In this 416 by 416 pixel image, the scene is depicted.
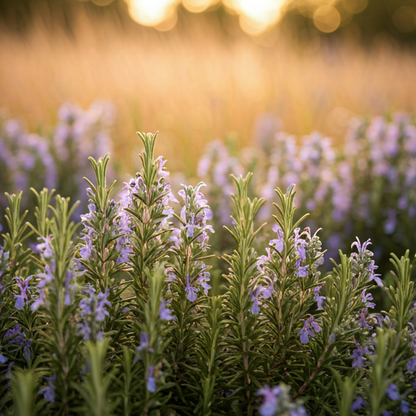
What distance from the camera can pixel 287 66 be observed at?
22.4ft

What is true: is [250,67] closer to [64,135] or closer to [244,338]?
[64,135]

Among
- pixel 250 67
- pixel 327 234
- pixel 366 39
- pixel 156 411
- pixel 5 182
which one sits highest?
pixel 366 39

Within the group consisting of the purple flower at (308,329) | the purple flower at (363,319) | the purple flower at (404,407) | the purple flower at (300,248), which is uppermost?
the purple flower at (300,248)

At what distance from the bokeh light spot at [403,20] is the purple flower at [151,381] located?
2482 centimetres

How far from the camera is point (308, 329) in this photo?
0.96 metres

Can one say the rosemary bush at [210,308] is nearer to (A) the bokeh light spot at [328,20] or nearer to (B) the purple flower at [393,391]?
(B) the purple flower at [393,391]

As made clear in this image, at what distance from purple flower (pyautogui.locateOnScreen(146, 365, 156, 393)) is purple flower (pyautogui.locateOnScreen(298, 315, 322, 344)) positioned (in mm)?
384

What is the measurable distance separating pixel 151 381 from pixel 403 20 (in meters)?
26.0

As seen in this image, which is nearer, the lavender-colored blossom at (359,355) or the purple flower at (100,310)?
the purple flower at (100,310)

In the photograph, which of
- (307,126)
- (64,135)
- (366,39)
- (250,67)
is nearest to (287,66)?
(250,67)

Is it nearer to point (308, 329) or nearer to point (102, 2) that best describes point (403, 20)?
point (102, 2)

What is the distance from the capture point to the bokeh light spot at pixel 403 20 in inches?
816

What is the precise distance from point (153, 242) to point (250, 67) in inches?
246

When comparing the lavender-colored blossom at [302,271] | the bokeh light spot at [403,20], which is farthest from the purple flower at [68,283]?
the bokeh light spot at [403,20]
